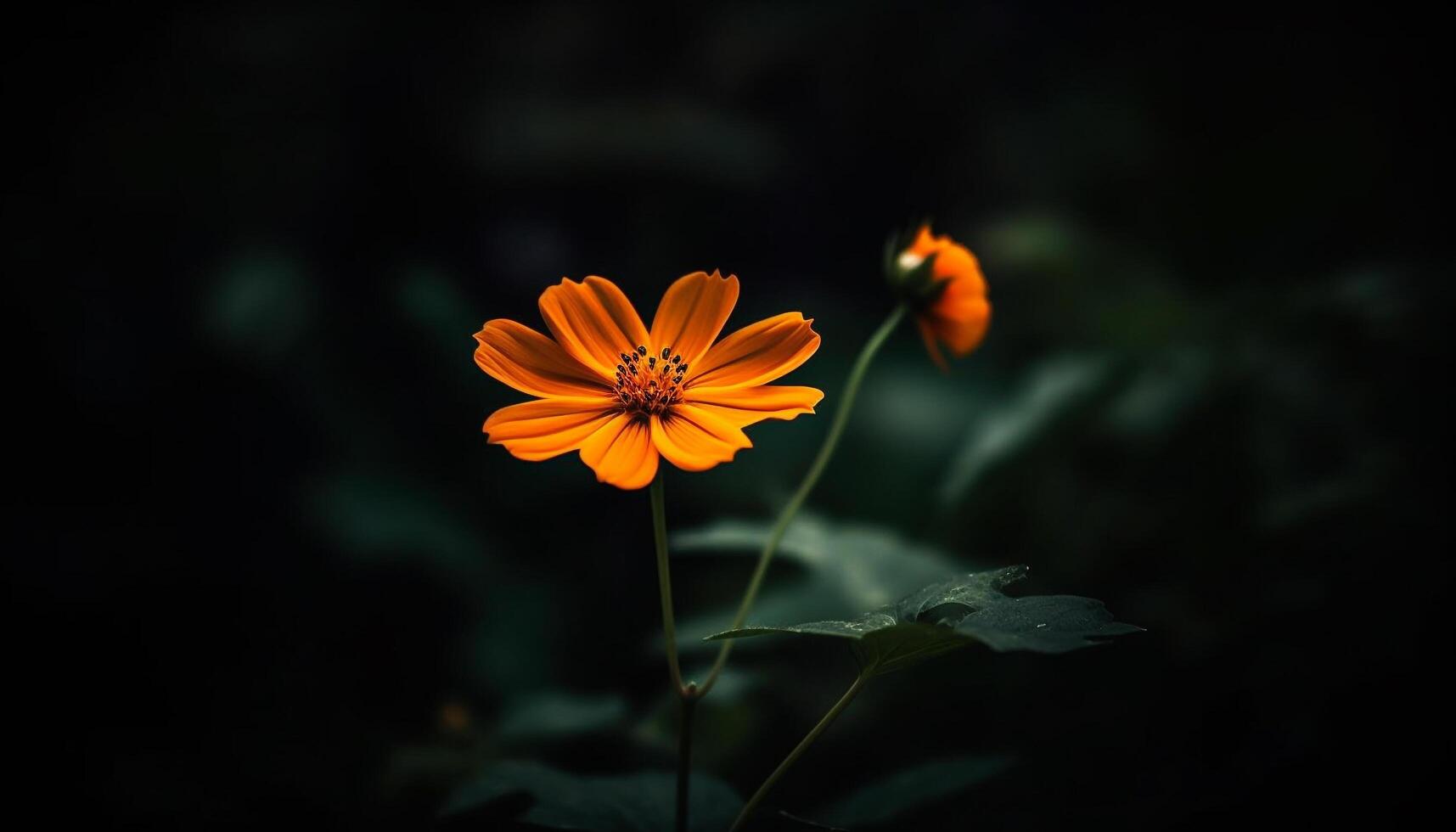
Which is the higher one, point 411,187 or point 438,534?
point 411,187

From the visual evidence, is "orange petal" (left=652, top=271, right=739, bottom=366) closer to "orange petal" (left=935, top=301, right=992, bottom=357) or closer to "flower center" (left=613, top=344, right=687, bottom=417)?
"flower center" (left=613, top=344, right=687, bottom=417)

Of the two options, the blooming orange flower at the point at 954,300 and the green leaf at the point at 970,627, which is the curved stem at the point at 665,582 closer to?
the green leaf at the point at 970,627

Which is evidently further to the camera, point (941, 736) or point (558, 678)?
point (558, 678)

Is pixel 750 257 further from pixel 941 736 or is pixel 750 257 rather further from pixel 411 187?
pixel 941 736

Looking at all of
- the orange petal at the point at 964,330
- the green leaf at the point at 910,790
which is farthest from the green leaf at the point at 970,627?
the orange petal at the point at 964,330

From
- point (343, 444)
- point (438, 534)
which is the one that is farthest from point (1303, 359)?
point (343, 444)
